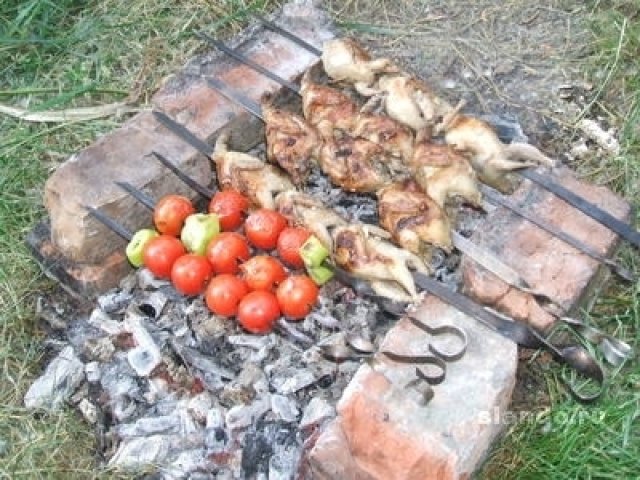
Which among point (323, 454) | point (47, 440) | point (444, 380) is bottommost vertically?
point (47, 440)

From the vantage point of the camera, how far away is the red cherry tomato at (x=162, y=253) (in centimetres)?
357

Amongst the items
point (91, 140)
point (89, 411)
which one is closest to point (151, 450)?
point (89, 411)

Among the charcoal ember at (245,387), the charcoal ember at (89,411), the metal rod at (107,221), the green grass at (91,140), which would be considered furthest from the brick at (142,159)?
the charcoal ember at (245,387)

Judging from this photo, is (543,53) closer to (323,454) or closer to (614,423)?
(614,423)

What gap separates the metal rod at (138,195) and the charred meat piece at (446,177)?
3.24ft

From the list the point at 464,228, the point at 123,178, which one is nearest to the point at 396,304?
the point at 464,228

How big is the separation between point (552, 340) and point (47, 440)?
5.79ft

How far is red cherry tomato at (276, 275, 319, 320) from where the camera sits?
342 centimetres

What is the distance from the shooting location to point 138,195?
367cm

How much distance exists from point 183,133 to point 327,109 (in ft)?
1.84

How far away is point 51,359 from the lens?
3770 mm

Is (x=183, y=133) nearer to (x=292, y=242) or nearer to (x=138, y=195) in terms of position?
(x=138, y=195)

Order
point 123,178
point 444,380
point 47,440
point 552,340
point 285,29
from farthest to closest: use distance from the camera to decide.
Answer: point 285,29 < point 123,178 < point 47,440 < point 552,340 < point 444,380

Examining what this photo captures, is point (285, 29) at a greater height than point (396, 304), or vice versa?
point (285, 29)
